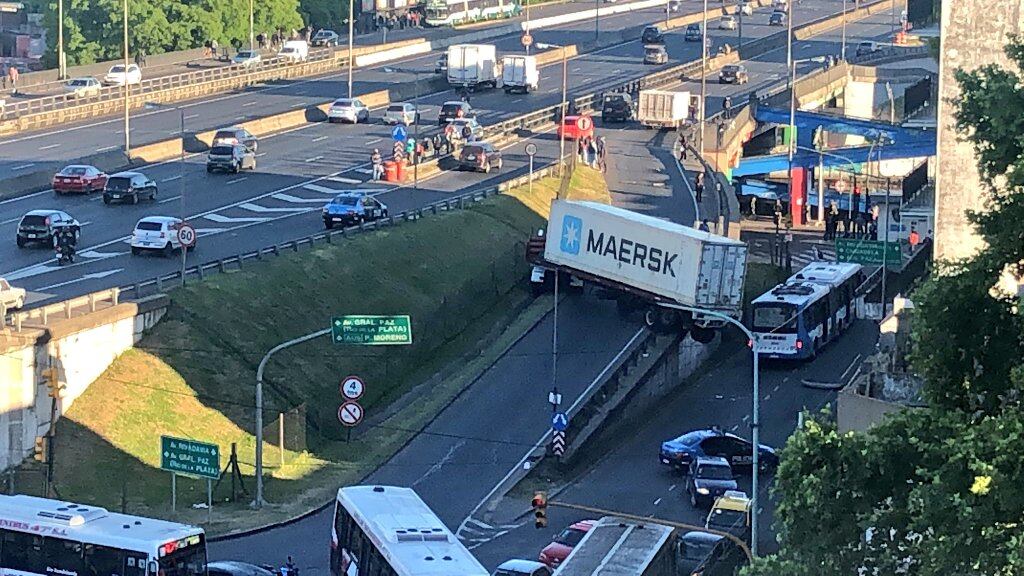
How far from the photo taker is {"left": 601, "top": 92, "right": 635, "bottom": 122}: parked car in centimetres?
10400

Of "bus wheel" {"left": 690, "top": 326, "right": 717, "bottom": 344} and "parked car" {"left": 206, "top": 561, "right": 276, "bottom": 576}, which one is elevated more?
"parked car" {"left": 206, "top": 561, "right": 276, "bottom": 576}

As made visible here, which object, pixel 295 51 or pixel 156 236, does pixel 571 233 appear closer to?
pixel 156 236

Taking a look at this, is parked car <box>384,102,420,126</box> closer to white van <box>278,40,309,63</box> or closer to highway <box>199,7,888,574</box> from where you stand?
white van <box>278,40,309,63</box>

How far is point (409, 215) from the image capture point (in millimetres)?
72312

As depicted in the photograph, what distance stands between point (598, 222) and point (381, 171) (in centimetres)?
2114

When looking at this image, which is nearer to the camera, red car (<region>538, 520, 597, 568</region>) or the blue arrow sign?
red car (<region>538, 520, 597, 568</region>)

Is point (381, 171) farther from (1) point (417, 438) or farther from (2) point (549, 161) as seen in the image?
(1) point (417, 438)

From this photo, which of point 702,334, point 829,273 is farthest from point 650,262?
point 829,273

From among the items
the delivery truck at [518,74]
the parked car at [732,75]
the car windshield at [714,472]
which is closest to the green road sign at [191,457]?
the car windshield at [714,472]

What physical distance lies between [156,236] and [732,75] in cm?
6784

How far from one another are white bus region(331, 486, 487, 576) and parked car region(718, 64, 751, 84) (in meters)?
88.7

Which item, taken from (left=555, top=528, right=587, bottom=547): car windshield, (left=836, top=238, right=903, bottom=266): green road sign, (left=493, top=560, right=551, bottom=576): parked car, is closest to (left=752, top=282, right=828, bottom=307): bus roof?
(left=836, top=238, right=903, bottom=266): green road sign

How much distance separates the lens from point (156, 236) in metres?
61.4

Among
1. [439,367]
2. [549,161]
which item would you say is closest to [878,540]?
[439,367]
